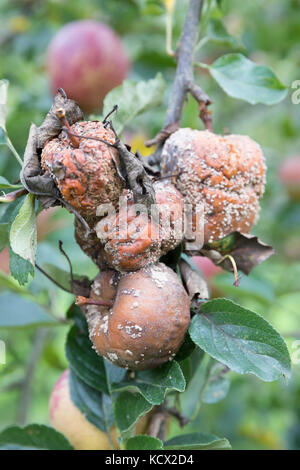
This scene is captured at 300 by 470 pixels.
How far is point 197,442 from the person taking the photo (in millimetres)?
859

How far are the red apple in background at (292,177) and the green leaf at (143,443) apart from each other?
1605 mm

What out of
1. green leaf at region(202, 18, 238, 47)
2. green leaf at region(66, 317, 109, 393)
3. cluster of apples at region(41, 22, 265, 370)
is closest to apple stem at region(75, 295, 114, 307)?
cluster of apples at region(41, 22, 265, 370)

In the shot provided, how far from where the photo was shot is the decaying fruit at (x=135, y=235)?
683 mm

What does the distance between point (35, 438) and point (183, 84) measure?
67 centimetres

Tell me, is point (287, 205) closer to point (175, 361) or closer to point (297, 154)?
point (297, 154)

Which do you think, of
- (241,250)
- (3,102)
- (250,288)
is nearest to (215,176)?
(241,250)

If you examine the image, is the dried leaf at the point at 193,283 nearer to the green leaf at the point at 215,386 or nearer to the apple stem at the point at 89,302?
the apple stem at the point at 89,302

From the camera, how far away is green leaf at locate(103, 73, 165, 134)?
0.93m

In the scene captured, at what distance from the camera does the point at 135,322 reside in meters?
0.69

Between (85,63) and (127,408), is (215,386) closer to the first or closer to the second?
(127,408)

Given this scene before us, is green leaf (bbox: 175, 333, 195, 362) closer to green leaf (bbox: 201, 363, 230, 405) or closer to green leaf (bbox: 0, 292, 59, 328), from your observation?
green leaf (bbox: 201, 363, 230, 405)

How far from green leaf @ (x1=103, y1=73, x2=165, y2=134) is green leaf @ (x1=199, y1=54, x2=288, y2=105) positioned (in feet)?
0.38

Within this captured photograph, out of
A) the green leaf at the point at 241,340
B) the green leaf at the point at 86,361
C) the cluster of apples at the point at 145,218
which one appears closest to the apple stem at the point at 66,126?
the cluster of apples at the point at 145,218

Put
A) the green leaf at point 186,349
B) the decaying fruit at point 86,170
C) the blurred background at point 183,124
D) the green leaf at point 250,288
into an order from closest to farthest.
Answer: the decaying fruit at point 86,170 < the green leaf at point 186,349 < the green leaf at point 250,288 < the blurred background at point 183,124
